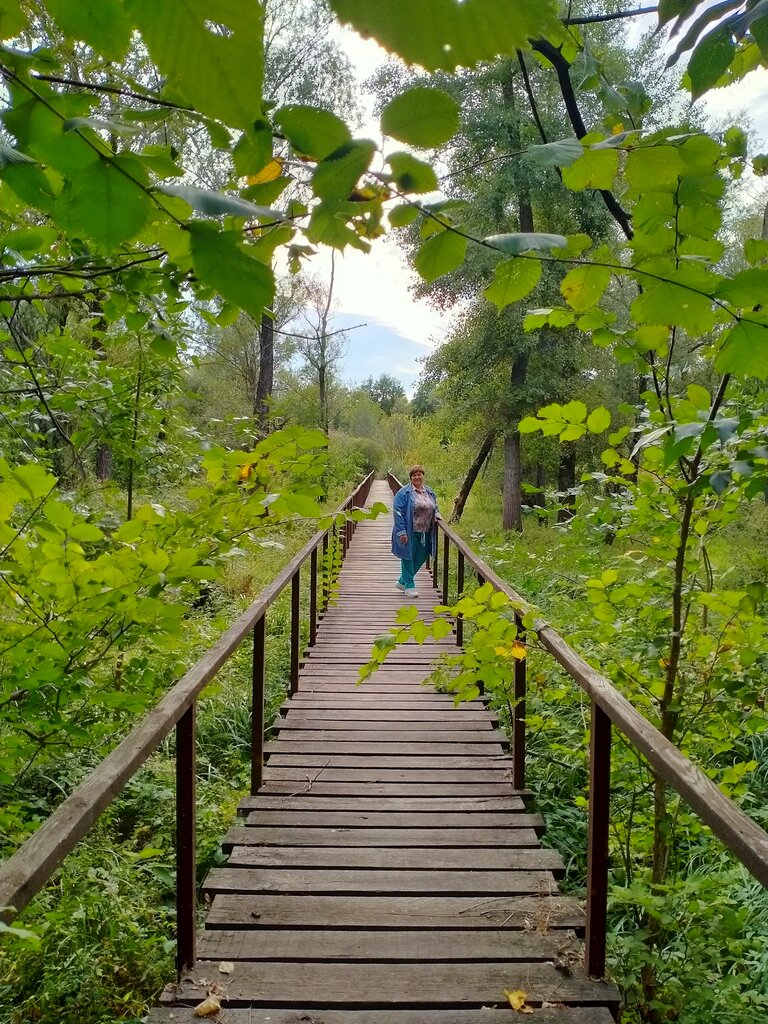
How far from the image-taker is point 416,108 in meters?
0.58

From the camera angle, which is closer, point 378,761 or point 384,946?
point 384,946

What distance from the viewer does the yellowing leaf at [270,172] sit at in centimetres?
76

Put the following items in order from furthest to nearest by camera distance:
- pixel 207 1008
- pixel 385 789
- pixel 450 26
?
pixel 385 789
pixel 207 1008
pixel 450 26

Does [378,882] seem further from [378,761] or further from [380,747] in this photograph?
[380,747]

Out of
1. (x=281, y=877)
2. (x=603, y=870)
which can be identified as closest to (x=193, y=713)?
(x=281, y=877)

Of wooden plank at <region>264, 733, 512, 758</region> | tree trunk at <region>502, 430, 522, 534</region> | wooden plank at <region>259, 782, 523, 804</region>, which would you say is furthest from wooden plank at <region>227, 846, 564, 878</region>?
tree trunk at <region>502, 430, 522, 534</region>

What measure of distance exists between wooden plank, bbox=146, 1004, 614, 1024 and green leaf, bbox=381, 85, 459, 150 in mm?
2202

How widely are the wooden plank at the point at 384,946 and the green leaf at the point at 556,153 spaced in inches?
90.7

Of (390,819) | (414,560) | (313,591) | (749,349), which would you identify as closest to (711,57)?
(749,349)

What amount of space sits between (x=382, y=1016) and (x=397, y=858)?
0.89 metres

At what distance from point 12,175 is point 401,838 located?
9.52 feet

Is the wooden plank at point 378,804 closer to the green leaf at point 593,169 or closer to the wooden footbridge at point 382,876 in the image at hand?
the wooden footbridge at point 382,876

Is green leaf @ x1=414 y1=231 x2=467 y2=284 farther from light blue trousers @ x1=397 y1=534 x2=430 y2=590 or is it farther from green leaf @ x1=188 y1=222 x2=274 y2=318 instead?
light blue trousers @ x1=397 y1=534 x2=430 y2=590

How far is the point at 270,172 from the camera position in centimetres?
77
